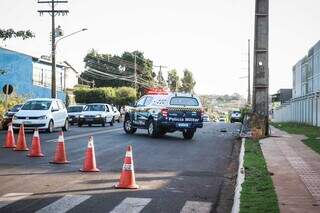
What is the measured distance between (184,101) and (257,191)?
15.6 metres

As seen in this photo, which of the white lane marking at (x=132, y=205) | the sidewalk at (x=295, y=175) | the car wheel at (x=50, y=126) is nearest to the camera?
the white lane marking at (x=132, y=205)

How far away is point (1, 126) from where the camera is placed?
34250 mm

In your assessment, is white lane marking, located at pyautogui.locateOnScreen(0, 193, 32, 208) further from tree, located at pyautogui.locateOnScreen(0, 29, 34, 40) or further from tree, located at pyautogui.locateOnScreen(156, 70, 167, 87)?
tree, located at pyautogui.locateOnScreen(156, 70, 167, 87)

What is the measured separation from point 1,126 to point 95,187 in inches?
943

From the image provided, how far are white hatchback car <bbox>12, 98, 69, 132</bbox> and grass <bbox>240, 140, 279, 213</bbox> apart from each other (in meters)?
15.1

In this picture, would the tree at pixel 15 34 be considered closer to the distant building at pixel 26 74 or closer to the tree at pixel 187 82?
the distant building at pixel 26 74

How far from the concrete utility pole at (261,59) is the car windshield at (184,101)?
10.5ft

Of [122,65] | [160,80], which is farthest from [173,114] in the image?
[160,80]

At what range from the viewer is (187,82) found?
151500 mm

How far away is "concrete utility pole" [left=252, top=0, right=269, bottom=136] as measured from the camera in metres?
27.9

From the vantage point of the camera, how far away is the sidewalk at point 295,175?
9625 millimetres

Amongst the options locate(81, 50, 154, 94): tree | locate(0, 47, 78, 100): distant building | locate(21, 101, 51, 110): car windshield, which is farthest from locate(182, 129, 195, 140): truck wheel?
locate(81, 50, 154, 94): tree

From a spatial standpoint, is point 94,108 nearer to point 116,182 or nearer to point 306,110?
point 306,110

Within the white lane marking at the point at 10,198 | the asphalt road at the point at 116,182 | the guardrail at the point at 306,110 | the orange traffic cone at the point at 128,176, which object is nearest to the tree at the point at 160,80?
the guardrail at the point at 306,110
